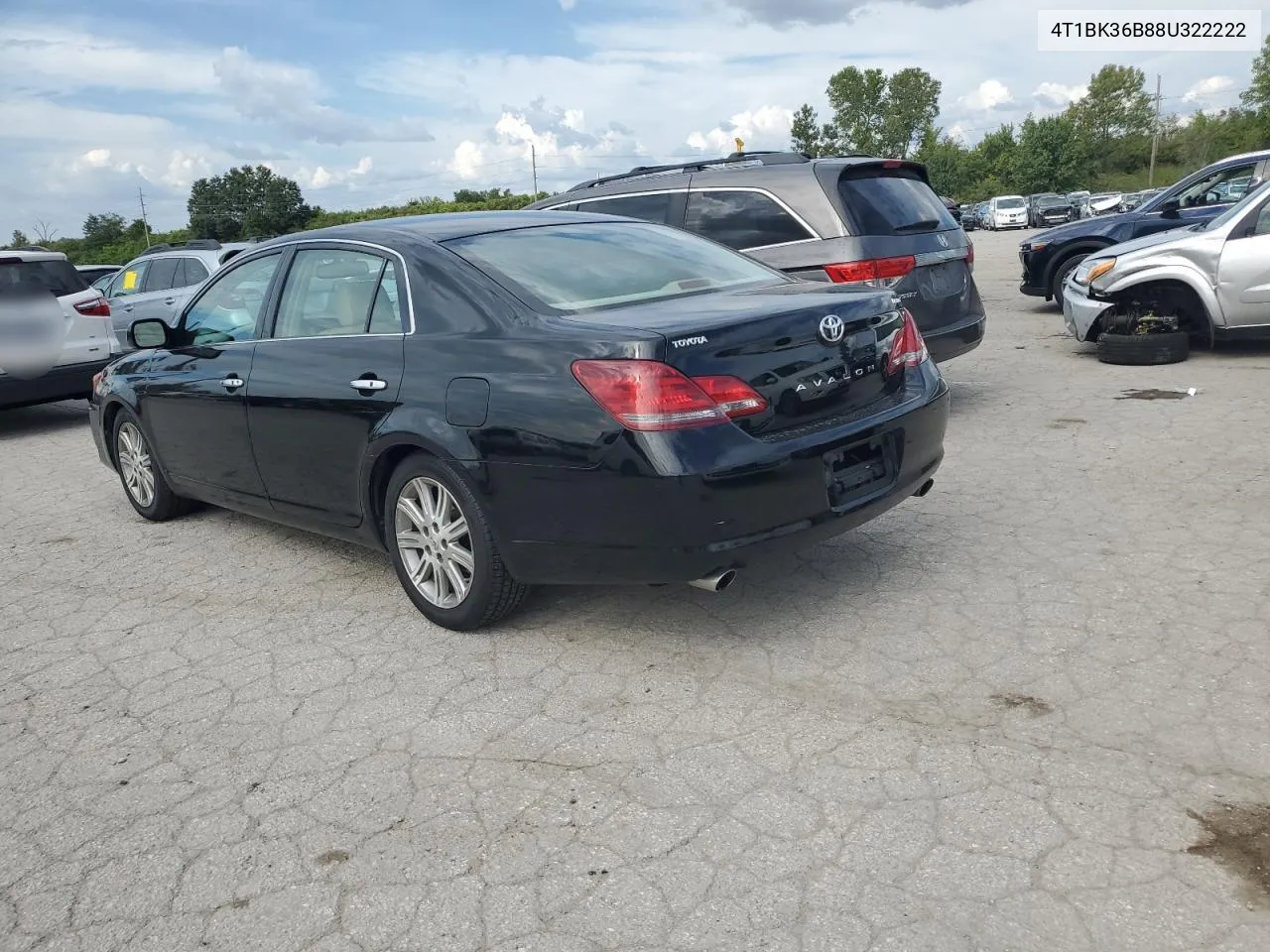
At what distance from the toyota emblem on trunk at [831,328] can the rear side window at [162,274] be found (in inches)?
470

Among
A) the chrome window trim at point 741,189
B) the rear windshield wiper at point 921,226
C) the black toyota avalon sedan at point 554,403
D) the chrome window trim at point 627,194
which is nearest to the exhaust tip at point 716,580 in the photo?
the black toyota avalon sedan at point 554,403

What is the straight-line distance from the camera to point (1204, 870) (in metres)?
2.53

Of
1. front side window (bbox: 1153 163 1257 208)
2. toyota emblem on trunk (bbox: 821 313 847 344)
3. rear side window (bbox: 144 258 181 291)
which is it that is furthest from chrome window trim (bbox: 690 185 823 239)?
rear side window (bbox: 144 258 181 291)

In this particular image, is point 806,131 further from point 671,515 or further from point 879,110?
point 671,515

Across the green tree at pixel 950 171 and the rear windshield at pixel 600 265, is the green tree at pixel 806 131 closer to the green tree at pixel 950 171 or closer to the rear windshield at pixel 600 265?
the green tree at pixel 950 171

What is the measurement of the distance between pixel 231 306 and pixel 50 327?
5885 mm

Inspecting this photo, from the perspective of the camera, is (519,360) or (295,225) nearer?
(519,360)

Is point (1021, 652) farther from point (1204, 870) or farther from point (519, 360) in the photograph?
point (519, 360)

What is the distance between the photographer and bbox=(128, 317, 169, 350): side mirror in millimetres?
Answer: 5793

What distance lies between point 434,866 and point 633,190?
20.0 feet

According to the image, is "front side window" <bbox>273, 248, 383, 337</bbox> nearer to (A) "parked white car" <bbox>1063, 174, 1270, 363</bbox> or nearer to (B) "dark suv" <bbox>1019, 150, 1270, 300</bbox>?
(A) "parked white car" <bbox>1063, 174, 1270, 363</bbox>

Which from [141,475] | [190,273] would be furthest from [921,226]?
[190,273]

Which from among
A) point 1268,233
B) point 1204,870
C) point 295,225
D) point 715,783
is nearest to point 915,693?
point 715,783

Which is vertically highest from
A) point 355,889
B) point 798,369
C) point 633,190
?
point 633,190
